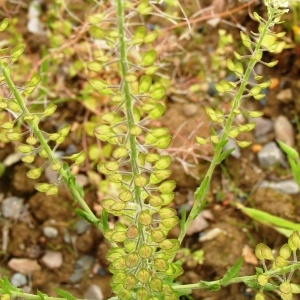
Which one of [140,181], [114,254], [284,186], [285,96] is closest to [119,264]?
[114,254]

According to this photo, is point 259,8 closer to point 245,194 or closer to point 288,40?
point 288,40

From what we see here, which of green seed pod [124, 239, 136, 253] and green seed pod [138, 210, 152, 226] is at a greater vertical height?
green seed pod [138, 210, 152, 226]

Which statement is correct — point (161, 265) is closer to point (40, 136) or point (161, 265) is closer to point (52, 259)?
point (40, 136)

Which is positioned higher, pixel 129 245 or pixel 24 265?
pixel 129 245

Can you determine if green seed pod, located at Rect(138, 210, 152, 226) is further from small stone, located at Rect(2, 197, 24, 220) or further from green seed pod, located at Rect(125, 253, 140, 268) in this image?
small stone, located at Rect(2, 197, 24, 220)

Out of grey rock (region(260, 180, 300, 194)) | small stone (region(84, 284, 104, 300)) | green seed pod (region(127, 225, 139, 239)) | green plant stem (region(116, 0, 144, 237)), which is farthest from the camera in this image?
grey rock (region(260, 180, 300, 194))

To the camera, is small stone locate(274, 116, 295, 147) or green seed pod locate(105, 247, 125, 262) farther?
small stone locate(274, 116, 295, 147)

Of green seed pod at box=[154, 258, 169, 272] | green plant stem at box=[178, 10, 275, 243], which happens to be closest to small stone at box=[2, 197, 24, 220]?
green plant stem at box=[178, 10, 275, 243]
